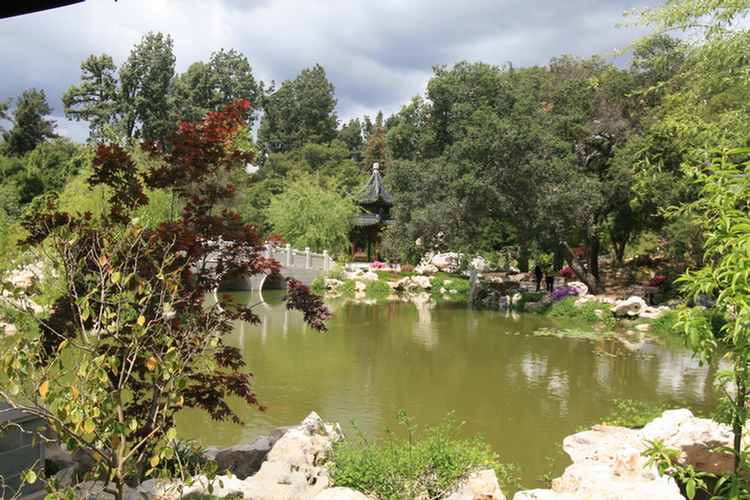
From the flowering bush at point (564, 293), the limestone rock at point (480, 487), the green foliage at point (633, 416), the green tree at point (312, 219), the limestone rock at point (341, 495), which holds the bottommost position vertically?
the green foliage at point (633, 416)

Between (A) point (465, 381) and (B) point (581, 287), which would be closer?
(A) point (465, 381)

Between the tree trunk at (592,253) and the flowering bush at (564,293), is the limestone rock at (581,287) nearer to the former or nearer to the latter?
the flowering bush at (564,293)

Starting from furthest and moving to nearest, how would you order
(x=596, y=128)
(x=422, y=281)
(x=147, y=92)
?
(x=147, y=92) → (x=422, y=281) → (x=596, y=128)

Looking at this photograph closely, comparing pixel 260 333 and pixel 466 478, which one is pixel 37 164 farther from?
pixel 466 478

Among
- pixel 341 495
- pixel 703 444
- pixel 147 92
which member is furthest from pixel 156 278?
pixel 147 92

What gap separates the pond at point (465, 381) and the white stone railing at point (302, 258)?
33.3 ft

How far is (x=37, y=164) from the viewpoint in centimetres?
2698

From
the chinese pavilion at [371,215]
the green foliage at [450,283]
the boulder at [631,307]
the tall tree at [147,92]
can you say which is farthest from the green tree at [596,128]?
the tall tree at [147,92]

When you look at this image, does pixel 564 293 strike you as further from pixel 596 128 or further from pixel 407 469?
pixel 407 469

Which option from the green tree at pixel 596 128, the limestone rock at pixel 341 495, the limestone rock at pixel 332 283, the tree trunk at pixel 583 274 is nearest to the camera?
the limestone rock at pixel 341 495

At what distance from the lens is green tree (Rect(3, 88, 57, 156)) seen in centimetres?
3203

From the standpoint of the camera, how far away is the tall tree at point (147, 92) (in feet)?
106

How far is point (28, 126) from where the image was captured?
32.5 metres

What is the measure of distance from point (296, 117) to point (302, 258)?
23.9 m
